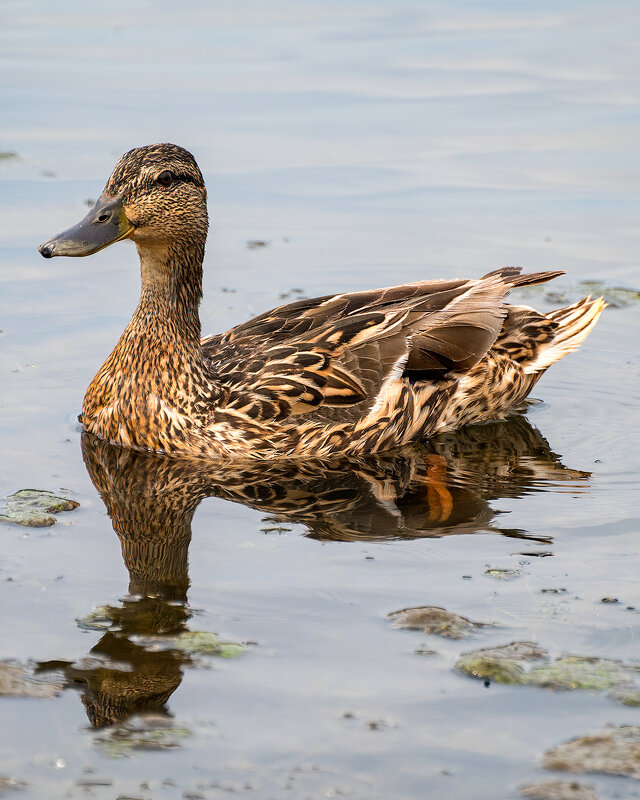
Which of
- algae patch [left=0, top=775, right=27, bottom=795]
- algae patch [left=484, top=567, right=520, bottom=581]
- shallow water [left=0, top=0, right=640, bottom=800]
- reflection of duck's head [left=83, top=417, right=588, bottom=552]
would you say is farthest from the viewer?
reflection of duck's head [left=83, top=417, right=588, bottom=552]

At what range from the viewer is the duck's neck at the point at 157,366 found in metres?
9.50

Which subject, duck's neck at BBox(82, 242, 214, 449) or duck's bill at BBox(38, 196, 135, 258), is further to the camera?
duck's neck at BBox(82, 242, 214, 449)

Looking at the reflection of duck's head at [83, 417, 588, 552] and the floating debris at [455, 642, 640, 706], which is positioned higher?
the reflection of duck's head at [83, 417, 588, 552]

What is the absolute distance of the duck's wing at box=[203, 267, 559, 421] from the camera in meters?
9.50

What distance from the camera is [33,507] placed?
8.24 m

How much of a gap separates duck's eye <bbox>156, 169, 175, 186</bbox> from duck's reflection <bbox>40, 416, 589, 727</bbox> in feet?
6.07

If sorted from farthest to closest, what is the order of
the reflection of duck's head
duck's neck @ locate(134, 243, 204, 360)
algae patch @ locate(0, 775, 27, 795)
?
1. duck's neck @ locate(134, 243, 204, 360)
2. the reflection of duck's head
3. algae patch @ locate(0, 775, 27, 795)

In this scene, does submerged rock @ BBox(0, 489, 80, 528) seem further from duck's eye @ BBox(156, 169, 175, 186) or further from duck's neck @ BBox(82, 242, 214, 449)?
duck's eye @ BBox(156, 169, 175, 186)

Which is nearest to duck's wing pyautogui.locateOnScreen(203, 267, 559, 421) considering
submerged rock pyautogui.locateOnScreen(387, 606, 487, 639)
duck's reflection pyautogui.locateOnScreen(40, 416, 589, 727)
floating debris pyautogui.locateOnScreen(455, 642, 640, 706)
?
duck's reflection pyautogui.locateOnScreen(40, 416, 589, 727)

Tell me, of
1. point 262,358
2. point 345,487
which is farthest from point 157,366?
point 345,487

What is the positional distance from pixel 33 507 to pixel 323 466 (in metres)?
2.10

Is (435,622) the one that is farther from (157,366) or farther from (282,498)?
(157,366)

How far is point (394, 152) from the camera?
602 inches

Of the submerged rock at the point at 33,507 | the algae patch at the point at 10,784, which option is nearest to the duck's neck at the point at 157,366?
the submerged rock at the point at 33,507
